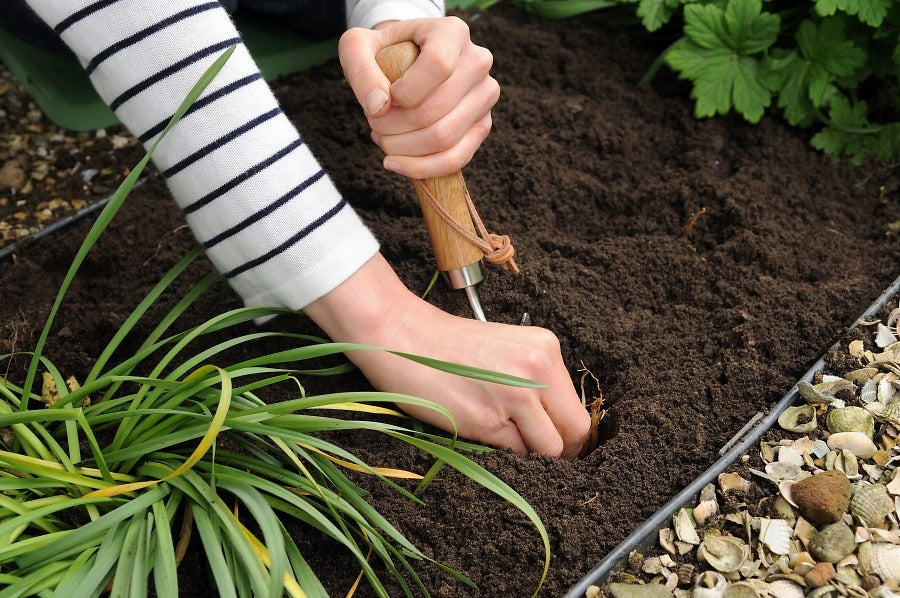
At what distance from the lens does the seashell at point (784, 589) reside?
1079 mm

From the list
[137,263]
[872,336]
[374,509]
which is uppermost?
[137,263]

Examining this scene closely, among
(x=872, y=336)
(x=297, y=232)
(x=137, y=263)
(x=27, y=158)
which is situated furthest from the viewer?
(x=27, y=158)

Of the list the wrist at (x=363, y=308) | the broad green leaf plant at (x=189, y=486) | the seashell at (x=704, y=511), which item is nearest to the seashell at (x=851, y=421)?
the seashell at (x=704, y=511)

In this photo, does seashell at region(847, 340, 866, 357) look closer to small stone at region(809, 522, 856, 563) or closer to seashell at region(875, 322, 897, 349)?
seashell at region(875, 322, 897, 349)

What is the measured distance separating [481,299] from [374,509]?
1.39ft

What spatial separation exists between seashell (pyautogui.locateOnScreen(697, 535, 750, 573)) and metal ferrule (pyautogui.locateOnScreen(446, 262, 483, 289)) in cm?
49

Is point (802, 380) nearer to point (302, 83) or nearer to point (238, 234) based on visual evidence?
point (238, 234)

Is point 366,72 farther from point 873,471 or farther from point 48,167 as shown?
point 48,167

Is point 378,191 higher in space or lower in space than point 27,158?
lower

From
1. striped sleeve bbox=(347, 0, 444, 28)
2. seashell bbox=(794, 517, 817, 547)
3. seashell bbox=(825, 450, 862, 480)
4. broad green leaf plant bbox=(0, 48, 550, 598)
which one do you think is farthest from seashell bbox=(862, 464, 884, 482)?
striped sleeve bbox=(347, 0, 444, 28)

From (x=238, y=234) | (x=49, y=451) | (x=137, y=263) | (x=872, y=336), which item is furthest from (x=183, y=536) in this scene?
(x=872, y=336)

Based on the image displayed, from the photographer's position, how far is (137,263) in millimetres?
1579

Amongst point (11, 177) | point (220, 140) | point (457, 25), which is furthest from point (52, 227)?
point (457, 25)

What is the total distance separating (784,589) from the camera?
3.56 ft
